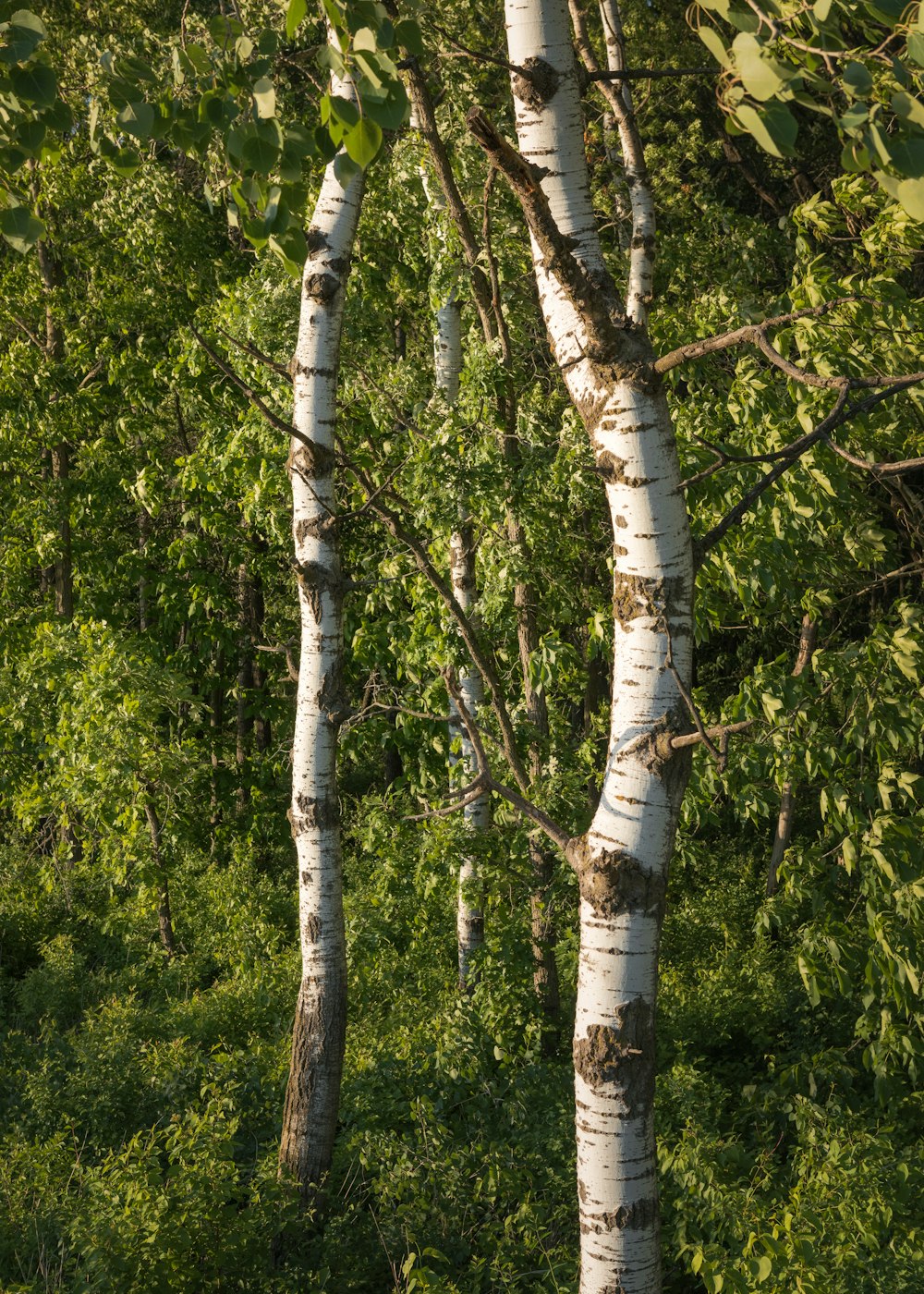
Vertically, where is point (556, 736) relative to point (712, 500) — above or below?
below

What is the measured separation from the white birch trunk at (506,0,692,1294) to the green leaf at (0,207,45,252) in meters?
1.19

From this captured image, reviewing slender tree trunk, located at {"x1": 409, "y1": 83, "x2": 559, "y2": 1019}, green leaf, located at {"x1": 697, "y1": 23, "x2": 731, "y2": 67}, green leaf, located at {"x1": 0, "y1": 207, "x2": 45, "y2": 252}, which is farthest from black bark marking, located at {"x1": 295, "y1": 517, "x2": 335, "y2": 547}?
green leaf, located at {"x1": 697, "y1": 23, "x2": 731, "y2": 67}

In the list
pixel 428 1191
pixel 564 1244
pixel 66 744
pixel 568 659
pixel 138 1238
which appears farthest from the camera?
pixel 66 744

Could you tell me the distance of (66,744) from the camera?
870cm

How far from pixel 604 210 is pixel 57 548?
601 centimetres

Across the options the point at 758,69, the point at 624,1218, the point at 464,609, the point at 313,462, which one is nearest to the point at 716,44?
the point at 758,69

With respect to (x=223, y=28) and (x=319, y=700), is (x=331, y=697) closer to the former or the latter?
(x=319, y=700)

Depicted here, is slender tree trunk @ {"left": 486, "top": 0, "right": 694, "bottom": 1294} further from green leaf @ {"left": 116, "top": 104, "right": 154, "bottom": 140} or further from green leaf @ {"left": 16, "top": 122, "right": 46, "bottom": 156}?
green leaf @ {"left": 16, "top": 122, "right": 46, "bottom": 156}

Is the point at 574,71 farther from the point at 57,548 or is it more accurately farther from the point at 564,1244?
the point at 57,548

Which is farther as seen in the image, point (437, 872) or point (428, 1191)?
point (437, 872)

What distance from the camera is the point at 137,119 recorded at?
7.23 feet

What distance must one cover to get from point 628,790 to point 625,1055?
0.60 m

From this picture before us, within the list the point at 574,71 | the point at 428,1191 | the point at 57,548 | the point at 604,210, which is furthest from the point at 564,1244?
the point at 57,548

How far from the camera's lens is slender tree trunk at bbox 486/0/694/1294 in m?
2.32
